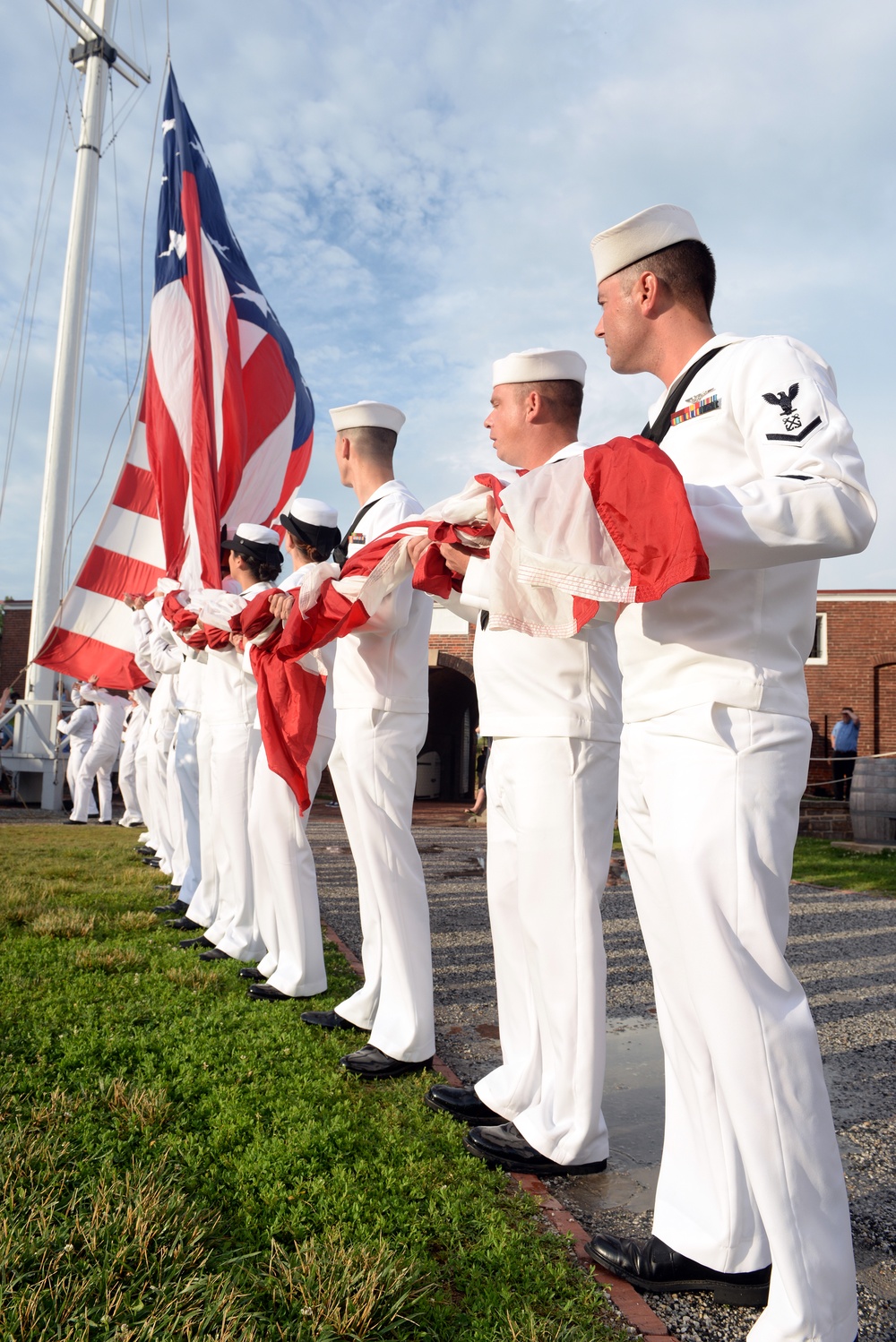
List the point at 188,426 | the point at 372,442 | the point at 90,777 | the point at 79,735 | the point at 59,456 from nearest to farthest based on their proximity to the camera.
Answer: the point at 372,442
the point at 188,426
the point at 90,777
the point at 79,735
the point at 59,456

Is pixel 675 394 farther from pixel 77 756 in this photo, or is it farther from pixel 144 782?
pixel 77 756

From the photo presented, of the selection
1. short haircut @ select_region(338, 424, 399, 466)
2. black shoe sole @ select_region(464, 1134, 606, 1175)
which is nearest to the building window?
short haircut @ select_region(338, 424, 399, 466)

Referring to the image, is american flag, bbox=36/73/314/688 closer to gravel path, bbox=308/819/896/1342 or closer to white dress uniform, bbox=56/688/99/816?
gravel path, bbox=308/819/896/1342

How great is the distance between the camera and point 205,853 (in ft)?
18.8

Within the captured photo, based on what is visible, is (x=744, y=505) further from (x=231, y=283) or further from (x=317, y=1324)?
(x=231, y=283)

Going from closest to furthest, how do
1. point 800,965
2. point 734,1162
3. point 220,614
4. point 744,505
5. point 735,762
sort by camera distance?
1. point 744,505
2. point 735,762
3. point 734,1162
4. point 220,614
5. point 800,965

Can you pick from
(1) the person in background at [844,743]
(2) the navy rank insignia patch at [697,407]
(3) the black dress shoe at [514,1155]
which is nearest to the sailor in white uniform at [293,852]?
(3) the black dress shoe at [514,1155]

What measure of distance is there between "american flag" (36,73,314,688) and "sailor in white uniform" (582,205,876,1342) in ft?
21.0

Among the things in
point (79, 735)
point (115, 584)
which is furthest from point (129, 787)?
point (115, 584)

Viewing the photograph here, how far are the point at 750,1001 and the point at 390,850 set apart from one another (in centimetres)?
188

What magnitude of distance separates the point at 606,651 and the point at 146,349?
874 cm

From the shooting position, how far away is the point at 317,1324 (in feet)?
5.48

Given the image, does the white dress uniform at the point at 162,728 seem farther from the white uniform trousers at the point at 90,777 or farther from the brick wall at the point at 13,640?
the brick wall at the point at 13,640

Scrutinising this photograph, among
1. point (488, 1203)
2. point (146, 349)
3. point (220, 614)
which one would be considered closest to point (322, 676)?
point (220, 614)
